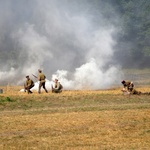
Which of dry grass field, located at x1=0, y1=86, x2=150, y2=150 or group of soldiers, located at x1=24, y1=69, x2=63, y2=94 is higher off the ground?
group of soldiers, located at x1=24, y1=69, x2=63, y2=94

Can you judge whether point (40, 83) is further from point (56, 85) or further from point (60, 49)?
point (60, 49)

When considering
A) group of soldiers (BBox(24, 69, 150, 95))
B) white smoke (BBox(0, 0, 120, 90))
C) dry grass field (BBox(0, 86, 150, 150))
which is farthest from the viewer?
white smoke (BBox(0, 0, 120, 90))

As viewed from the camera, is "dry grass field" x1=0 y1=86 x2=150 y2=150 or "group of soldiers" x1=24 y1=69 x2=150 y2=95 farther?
"group of soldiers" x1=24 y1=69 x2=150 y2=95

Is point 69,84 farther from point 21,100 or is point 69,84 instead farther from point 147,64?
point 147,64

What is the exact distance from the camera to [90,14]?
220 feet

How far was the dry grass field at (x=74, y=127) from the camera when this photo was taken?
13750 mm

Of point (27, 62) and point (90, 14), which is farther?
point (90, 14)

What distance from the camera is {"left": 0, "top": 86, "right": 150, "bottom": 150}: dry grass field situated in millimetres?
13750

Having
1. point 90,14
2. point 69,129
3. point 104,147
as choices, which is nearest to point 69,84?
point 90,14

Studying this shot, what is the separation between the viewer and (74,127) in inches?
673

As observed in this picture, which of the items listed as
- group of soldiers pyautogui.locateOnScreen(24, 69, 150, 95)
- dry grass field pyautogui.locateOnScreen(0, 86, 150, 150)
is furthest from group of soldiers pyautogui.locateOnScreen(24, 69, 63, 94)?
dry grass field pyautogui.locateOnScreen(0, 86, 150, 150)

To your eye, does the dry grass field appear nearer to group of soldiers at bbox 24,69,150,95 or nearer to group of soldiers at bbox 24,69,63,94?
group of soldiers at bbox 24,69,150,95

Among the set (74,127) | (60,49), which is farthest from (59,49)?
(74,127)

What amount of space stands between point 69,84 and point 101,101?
1857 cm
